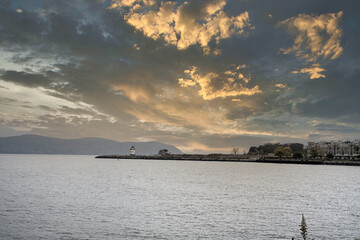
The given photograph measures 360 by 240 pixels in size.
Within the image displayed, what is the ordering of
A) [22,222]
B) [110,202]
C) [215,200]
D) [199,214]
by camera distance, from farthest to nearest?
1. [215,200]
2. [110,202]
3. [199,214]
4. [22,222]

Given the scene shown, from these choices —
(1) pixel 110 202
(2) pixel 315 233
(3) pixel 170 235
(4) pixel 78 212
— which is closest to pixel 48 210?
(4) pixel 78 212

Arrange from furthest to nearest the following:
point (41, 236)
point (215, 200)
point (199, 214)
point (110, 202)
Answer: point (215, 200), point (110, 202), point (199, 214), point (41, 236)

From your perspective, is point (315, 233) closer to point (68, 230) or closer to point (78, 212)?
point (68, 230)

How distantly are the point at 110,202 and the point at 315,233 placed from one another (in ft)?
103

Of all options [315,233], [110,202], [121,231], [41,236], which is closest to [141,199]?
[110,202]

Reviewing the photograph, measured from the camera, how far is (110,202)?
48.0 metres

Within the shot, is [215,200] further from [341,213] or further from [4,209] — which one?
[4,209]

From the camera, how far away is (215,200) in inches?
2035

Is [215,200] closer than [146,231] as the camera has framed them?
No

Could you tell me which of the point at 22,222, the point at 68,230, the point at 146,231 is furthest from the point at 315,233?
the point at 22,222

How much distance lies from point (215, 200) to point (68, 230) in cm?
2802

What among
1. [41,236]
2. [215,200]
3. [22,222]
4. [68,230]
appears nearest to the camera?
[41,236]

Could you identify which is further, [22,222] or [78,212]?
[78,212]

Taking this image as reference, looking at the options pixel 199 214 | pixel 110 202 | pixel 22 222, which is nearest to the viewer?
pixel 22 222
